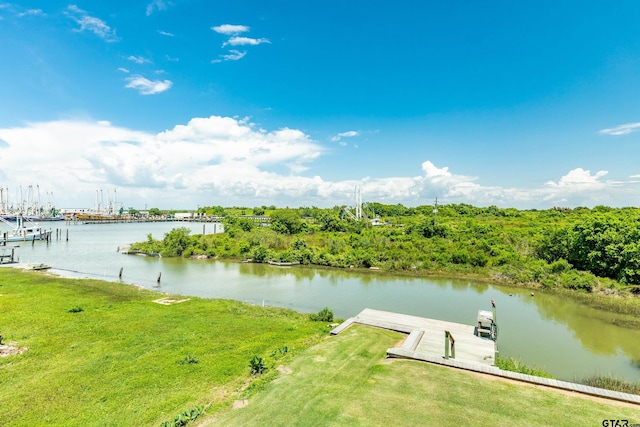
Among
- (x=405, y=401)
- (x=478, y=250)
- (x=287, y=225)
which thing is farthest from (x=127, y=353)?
(x=287, y=225)

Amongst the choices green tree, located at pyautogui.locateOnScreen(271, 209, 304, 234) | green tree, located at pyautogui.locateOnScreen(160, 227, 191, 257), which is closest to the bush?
green tree, located at pyautogui.locateOnScreen(160, 227, 191, 257)

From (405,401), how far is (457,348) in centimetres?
512

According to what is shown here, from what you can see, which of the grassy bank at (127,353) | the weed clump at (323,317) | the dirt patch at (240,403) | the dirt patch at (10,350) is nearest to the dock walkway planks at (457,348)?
the weed clump at (323,317)

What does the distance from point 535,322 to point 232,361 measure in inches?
698

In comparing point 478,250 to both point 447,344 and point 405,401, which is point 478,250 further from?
point 405,401

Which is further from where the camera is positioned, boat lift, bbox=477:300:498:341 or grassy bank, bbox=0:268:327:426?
boat lift, bbox=477:300:498:341

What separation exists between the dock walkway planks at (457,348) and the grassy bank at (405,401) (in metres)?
0.29

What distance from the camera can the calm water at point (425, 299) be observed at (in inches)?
594

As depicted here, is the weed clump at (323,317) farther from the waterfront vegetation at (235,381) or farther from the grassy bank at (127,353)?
the waterfront vegetation at (235,381)

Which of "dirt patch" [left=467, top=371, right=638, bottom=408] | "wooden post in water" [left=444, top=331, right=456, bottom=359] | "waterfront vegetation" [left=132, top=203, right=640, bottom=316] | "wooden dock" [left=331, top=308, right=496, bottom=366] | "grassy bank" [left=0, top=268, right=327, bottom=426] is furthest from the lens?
"waterfront vegetation" [left=132, top=203, right=640, bottom=316]

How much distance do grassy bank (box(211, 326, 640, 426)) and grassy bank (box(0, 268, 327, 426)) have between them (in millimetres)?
1463

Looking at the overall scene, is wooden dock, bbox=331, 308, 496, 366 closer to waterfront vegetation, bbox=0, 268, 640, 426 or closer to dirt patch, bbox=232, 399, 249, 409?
waterfront vegetation, bbox=0, 268, 640, 426

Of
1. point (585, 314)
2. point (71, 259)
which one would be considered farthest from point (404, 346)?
point (71, 259)

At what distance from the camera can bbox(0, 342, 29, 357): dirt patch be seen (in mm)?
11541
